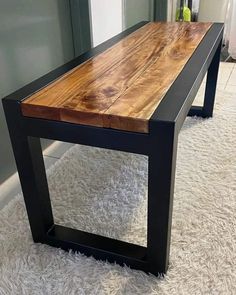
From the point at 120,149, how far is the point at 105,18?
1.08m

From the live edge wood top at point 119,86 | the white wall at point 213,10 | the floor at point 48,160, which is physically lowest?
the floor at point 48,160

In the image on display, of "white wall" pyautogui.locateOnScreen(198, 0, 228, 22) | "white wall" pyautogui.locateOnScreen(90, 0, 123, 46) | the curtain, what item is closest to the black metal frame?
"white wall" pyautogui.locateOnScreen(90, 0, 123, 46)

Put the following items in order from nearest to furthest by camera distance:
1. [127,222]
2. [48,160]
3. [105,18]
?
[127,222]
[48,160]
[105,18]

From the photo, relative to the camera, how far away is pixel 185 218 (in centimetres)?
112

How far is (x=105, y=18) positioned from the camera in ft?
5.39

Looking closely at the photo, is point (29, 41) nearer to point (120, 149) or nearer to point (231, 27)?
point (120, 149)

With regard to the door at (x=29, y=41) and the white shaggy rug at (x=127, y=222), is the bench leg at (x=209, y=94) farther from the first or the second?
the door at (x=29, y=41)

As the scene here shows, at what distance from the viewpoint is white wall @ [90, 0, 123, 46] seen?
153 cm

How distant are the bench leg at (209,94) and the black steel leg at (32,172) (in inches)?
42.4

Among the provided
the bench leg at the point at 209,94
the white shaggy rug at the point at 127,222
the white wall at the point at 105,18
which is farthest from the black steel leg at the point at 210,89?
the white wall at the point at 105,18

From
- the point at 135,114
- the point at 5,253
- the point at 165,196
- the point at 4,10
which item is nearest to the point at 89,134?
the point at 135,114

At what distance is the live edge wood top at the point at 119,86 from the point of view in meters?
0.76

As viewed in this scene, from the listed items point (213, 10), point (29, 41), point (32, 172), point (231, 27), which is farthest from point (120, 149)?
point (213, 10)

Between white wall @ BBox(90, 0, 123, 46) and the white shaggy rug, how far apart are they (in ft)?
1.86
